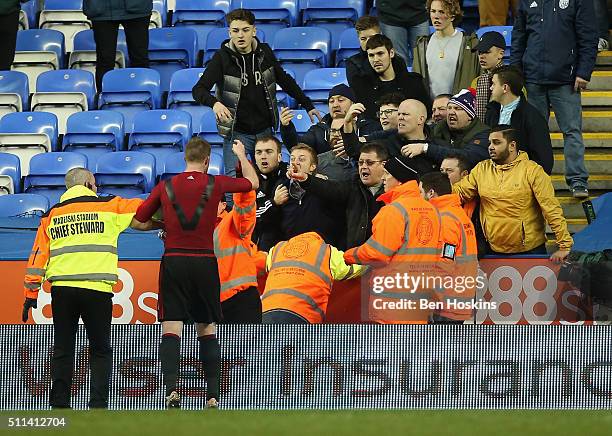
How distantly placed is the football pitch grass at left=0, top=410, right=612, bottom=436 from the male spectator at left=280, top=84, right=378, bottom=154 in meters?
3.54

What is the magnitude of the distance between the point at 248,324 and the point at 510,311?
6.91 ft

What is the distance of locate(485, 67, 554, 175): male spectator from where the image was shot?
37.7 feet

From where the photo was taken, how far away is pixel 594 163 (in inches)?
526

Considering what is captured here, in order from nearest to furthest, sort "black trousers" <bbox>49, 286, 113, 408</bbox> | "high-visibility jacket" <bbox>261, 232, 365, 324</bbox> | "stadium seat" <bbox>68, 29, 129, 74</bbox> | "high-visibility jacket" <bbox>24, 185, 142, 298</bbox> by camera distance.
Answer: "black trousers" <bbox>49, 286, 113, 408</bbox> → "high-visibility jacket" <bbox>24, 185, 142, 298</bbox> → "high-visibility jacket" <bbox>261, 232, 365, 324</bbox> → "stadium seat" <bbox>68, 29, 129, 74</bbox>

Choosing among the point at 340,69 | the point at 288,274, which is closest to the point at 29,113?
the point at 340,69

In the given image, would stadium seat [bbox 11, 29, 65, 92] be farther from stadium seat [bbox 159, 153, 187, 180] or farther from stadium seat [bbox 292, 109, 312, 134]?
stadium seat [bbox 292, 109, 312, 134]

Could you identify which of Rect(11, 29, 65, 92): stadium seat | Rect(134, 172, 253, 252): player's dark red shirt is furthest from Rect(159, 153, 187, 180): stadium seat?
Rect(134, 172, 253, 252): player's dark red shirt

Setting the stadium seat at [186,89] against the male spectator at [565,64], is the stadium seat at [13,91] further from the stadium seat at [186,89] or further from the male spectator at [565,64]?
the male spectator at [565,64]

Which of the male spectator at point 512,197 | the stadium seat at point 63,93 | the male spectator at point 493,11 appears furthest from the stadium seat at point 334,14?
the male spectator at point 512,197

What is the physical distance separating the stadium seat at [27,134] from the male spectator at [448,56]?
3.98 meters

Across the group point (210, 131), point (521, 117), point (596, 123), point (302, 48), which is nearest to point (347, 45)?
point (302, 48)

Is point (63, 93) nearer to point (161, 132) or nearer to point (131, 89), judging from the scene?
point (131, 89)

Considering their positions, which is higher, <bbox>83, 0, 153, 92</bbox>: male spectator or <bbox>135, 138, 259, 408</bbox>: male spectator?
<bbox>83, 0, 153, 92</bbox>: male spectator

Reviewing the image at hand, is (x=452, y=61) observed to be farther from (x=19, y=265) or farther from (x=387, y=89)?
(x=19, y=265)
